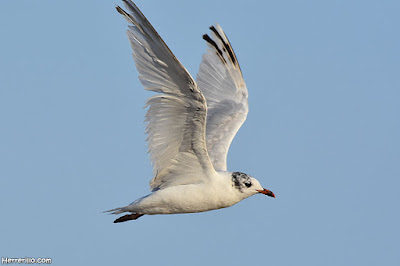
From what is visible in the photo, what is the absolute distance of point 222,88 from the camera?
15531 millimetres

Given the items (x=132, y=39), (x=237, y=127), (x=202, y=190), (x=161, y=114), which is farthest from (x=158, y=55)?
(x=237, y=127)

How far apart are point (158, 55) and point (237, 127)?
436 cm

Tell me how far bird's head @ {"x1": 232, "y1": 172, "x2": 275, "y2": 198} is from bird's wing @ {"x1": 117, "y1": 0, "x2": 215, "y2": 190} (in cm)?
48

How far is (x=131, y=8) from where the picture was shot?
33.5 feet

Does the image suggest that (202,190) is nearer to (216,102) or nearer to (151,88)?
(151,88)

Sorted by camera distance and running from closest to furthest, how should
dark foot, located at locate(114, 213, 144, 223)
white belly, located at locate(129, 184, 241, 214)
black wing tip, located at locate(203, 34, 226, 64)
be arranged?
1. white belly, located at locate(129, 184, 241, 214)
2. dark foot, located at locate(114, 213, 144, 223)
3. black wing tip, located at locate(203, 34, 226, 64)

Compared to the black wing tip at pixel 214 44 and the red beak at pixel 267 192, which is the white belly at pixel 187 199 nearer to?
the red beak at pixel 267 192

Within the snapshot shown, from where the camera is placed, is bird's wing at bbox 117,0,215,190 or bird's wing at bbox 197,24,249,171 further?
bird's wing at bbox 197,24,249,171

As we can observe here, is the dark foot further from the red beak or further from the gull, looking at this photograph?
the red beak

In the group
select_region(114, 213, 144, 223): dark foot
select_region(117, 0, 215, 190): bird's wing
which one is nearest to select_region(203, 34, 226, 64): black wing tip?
select_region(117, 0, 215, 190): bird's wing

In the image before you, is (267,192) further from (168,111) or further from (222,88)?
(222,88)

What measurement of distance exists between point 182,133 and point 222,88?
13.3 feet

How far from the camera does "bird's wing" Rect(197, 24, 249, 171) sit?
1460 cm

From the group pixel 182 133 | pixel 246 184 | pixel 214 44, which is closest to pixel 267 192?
pixel 246 184
